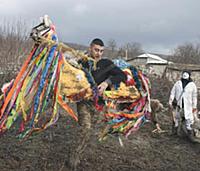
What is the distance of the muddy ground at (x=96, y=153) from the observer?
199 inches

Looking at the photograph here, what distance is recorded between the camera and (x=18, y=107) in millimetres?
3891

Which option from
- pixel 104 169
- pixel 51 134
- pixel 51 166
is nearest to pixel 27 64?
pixel 51 166

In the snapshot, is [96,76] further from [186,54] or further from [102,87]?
[186,54]

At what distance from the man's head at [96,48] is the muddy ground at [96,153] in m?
1.51

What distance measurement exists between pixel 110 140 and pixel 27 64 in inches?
123

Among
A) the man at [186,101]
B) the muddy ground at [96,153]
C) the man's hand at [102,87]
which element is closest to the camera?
the man's hand at [102,87]

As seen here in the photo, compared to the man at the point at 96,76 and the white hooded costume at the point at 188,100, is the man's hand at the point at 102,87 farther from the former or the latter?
the white hooded costume at the point at 188,100

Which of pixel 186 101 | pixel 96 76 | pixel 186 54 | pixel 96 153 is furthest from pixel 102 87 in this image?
pixel 186 54

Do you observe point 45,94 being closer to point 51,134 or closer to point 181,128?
point 51,134

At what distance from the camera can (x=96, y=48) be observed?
4727 millimetres

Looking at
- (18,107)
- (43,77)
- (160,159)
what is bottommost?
(160,159)

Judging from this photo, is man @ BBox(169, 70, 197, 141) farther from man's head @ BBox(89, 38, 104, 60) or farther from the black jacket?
man's head @ BBox(89, 38, 104, 60)

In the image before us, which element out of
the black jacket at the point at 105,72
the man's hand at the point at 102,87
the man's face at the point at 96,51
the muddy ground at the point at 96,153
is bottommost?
the muddy ground at the point at 96,153

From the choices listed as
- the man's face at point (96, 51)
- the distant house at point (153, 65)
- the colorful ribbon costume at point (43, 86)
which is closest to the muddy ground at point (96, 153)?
the colorful ribbon costume at point (43, 86)
